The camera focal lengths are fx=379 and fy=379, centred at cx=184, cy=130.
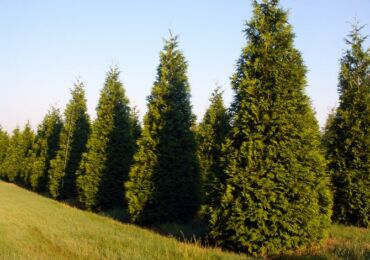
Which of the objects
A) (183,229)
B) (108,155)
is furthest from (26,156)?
(183,229)

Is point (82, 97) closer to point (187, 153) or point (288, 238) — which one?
point (187, 153)

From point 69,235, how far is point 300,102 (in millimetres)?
7894

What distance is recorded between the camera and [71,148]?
94.8 feet

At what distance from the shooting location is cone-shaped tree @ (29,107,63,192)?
34.0 m

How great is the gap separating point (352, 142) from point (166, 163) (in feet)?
24.5

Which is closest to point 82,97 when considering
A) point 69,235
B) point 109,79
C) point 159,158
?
point 109,79

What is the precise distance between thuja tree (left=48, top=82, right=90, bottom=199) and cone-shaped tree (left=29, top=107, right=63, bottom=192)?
13.2 feet

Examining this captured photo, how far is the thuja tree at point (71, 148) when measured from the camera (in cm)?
2823

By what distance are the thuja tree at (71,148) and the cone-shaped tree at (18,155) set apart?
15083mm

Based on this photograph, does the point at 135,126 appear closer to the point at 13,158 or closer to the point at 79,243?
the point at 79,243

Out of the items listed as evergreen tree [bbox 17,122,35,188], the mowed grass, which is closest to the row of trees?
the mowed grass

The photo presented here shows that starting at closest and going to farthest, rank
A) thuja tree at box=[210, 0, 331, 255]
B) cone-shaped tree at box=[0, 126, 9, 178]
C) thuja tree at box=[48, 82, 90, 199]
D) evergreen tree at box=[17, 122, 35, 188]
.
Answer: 1. thuja tree at box=[210, 0, 331, 255]
2. thuja tree at box=[48, 82, 90, 199]
3. evergreen tree at box=[17, 122, 35, 188]
4. cone-shaped tree at box=[0, 126, 9, 178]

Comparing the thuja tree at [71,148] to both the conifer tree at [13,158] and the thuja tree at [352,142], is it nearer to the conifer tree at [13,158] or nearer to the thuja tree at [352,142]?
the conifer tree at [13,158]

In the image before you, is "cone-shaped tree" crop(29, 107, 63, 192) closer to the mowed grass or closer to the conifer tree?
the conifer tree
